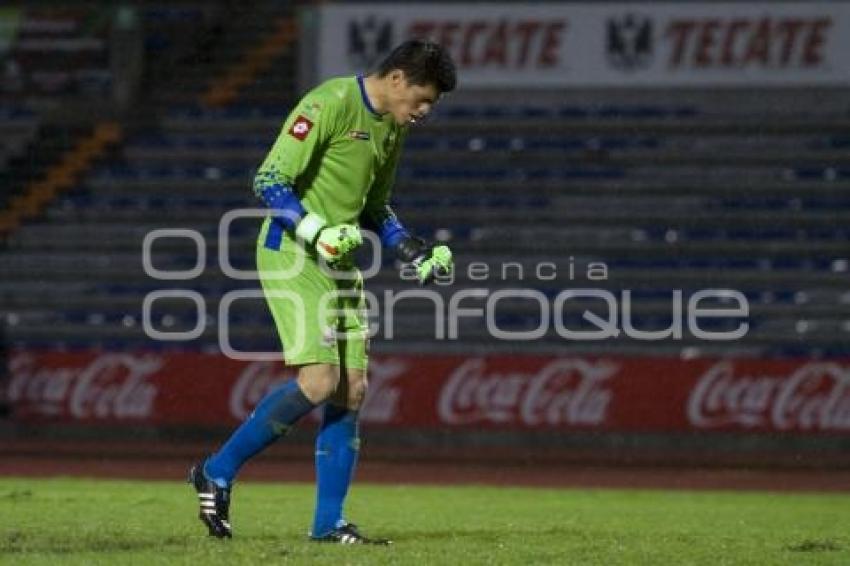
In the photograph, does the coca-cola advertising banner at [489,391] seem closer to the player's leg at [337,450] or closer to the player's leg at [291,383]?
the player's leg at [337,450]

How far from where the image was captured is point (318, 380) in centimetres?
738

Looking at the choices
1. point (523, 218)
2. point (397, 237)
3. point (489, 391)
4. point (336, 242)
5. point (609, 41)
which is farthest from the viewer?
point (609, 41)

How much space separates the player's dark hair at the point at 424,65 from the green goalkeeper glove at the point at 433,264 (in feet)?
2.24

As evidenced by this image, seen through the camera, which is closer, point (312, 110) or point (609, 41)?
point (312, 110)

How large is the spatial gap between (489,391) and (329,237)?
976 cm

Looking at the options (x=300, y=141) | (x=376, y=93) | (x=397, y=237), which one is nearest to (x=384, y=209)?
(x=397, y=237)

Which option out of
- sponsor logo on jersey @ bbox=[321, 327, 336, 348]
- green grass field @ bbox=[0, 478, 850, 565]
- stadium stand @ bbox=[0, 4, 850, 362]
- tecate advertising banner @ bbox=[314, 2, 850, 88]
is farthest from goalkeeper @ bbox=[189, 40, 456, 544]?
tecate advertising banner @ bbox=[314, 2, 850, 88]

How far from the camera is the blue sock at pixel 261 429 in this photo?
746cm

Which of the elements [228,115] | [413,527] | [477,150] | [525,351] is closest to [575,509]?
[413,527]

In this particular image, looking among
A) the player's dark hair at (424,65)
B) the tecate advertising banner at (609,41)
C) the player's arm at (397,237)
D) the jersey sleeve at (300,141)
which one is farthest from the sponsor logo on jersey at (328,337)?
the tecate advertising banner at (609,41)

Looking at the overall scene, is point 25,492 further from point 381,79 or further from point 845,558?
point 845,558

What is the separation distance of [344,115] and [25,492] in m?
4.45

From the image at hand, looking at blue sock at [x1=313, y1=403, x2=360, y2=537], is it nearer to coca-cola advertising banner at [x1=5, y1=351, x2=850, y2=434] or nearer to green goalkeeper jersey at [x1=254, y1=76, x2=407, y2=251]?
green goalkeeper jersey at [x1=254, y1=76, x2=407, y2=251]

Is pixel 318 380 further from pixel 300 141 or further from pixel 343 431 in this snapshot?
pixel 300 141
